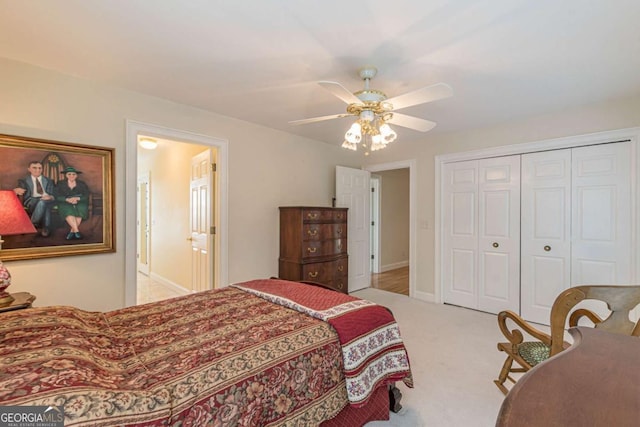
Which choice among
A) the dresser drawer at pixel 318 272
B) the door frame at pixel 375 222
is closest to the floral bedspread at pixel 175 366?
the dresser drawer at pixel 318 272

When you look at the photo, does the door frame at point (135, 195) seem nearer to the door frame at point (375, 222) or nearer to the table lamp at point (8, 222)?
the table lamp at point (8, 222)

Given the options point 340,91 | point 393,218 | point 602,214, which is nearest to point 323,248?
point 340,91

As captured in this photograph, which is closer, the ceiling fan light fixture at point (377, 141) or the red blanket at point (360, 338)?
the red blanket at point (360, 338)

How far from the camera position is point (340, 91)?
1791 mm

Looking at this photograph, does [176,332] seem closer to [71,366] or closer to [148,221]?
[71,366]

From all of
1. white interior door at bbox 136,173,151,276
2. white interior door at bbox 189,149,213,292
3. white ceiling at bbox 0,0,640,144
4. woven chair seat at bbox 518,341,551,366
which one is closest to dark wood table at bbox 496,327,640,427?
woven chair seat at bbox 518,341,551,366

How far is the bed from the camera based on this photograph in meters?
0.83

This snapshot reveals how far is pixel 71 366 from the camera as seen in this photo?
0.89m

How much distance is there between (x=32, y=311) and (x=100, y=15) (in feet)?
5.28

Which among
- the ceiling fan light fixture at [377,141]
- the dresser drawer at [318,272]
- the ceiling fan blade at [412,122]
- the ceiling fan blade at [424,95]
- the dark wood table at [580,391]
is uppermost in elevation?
the ceiling fan blade at [424,95]

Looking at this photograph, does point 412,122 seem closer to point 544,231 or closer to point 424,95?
point 424,95

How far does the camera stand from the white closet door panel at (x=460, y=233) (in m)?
3.81

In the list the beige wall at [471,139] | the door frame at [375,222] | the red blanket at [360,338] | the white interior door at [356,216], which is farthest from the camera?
the door frame at [375,222]

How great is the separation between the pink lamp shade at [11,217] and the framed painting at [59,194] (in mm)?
409
